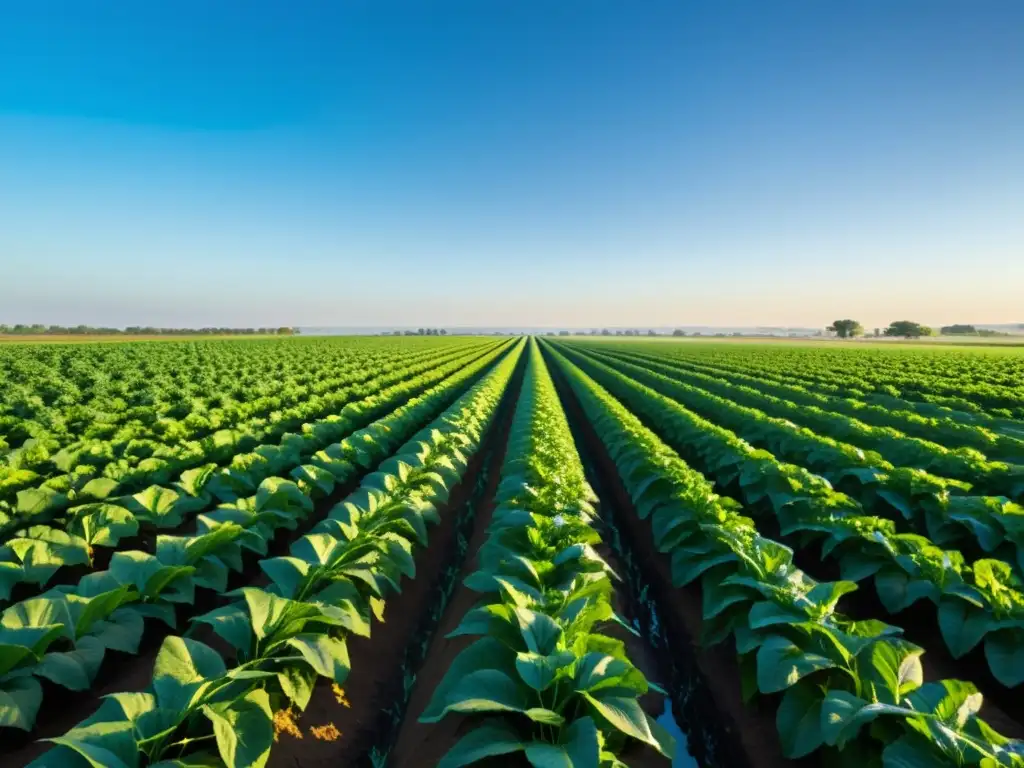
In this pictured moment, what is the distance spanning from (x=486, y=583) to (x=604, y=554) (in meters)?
2.98

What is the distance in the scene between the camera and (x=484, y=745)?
7.55 feet

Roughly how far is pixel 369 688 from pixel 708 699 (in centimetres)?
273

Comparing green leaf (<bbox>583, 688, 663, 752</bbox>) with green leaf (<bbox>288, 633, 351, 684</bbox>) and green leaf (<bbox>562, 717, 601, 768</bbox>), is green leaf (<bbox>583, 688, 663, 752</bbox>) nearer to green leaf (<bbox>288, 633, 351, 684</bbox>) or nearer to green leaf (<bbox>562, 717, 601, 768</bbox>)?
green leaf (<bbox>562, 717, 601, 768</bbox>)

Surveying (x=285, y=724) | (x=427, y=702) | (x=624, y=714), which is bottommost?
(x=427, y=702)

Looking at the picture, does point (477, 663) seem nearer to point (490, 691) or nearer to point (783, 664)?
point (490, 691)

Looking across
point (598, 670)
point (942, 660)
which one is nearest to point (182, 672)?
point (598, 670)

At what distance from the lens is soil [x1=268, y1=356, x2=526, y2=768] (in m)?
3.08

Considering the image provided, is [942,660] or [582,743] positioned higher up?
[582,743]

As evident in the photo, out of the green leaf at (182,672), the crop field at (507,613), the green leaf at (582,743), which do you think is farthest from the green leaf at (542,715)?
the green leaf at (182,672)

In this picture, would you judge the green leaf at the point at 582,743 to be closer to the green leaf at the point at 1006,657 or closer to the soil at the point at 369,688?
the soil at the point at 369,688

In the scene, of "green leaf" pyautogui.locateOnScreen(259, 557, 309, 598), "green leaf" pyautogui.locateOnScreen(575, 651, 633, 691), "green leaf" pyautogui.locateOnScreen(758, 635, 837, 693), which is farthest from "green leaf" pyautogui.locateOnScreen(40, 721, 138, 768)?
"green leaf" pyautogui.locateOnScreen(758, 635, 837, 693)

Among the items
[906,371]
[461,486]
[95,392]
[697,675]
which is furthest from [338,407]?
[906,371]

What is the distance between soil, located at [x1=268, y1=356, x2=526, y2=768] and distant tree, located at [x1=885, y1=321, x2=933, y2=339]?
185899 mm

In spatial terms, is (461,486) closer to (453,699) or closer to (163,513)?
(163,513)
